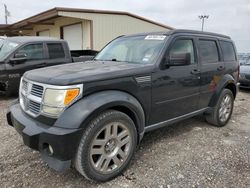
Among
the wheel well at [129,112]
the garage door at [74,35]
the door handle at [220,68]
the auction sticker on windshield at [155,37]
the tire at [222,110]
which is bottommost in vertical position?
the tire at [222,110]

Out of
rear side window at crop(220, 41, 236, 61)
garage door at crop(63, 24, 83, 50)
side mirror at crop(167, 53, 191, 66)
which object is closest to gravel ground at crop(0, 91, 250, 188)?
side mirror at crop(167, 53, 191, 66)

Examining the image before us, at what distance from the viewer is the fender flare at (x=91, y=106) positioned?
257 cm

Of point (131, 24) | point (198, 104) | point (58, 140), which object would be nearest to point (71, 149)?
point (58, 140)

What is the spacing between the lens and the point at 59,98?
8.63ft

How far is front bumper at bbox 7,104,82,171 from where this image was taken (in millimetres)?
2527

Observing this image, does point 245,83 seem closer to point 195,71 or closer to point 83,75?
point 195,71

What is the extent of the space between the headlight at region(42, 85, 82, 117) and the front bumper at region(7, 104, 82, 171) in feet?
0.61

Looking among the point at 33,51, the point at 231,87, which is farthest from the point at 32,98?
the point at 33,51

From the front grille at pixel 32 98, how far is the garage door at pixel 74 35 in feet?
42.6

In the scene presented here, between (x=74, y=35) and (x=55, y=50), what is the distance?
9.17 meters

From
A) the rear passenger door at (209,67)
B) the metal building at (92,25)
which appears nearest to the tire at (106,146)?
→ the rear passenger door at (209,67)

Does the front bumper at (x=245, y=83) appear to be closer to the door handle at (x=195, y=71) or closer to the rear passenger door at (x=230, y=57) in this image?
the rear passenger door at (x=230, y=57)

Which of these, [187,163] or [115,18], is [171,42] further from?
[115,18]

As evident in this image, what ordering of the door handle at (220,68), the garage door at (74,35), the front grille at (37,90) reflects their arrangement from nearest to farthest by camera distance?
the front grille at (37,90) < the door handle at (220,68) < the garage door at (74,35)
